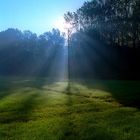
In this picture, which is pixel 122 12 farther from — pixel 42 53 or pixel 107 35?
pixel 42 53

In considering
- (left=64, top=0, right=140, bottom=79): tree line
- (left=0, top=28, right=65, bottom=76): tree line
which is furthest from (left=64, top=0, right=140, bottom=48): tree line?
(left=0, top=28, right=65, bottom=76): tree line

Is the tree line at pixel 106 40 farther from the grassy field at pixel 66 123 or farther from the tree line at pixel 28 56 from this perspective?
the grassy field at pixel 66 123

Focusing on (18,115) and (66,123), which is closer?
(66,123)

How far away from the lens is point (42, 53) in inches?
3155

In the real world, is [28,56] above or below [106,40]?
below

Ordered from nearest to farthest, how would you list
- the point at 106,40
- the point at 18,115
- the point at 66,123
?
the point at 66,123
the point at 18,115
the point at 106,40

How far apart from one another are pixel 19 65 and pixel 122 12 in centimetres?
2759

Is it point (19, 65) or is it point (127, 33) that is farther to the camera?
point (127, 33)

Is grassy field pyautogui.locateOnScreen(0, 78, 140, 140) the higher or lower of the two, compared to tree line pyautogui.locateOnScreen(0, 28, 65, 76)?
lower

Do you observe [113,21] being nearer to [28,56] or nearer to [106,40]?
[106,40]

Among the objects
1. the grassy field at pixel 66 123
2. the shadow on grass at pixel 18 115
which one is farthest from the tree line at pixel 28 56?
the grassy field at pixel 66 123

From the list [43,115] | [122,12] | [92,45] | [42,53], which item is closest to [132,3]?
[122,12]

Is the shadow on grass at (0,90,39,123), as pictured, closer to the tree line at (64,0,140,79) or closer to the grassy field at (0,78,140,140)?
the grassy field at (0,78,140,140)

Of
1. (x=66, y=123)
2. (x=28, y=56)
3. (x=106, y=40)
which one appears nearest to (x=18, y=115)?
(x=66, y=123)
